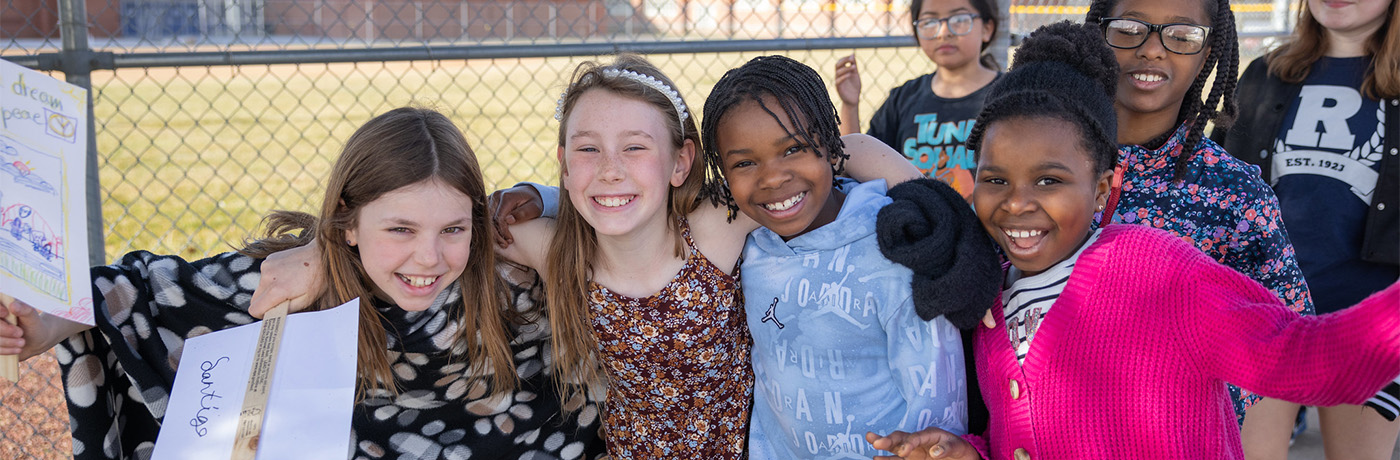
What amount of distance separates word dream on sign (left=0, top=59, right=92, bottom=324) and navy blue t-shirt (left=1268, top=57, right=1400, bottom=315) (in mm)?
3145

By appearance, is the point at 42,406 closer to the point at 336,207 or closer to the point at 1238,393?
the point at 336,207

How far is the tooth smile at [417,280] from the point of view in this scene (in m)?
2.18

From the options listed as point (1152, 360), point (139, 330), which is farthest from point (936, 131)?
point (139, 330)

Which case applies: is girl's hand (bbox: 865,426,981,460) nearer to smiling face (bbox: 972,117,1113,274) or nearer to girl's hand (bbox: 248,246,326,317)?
smiling face (bbox: 972,117,1113,274)

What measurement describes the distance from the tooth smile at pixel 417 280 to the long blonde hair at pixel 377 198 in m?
0.12

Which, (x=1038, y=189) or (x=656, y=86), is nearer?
(x=1038, y=189)

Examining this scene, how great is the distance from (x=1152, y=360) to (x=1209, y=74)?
967 millimetres

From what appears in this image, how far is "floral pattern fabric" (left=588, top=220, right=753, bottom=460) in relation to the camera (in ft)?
7.61

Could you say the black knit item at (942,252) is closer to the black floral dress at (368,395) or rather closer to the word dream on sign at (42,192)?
Result: the black floral dress at (368,395)

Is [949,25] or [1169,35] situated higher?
[1169,35]

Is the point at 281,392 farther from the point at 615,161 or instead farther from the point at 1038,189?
the point at 1038,189

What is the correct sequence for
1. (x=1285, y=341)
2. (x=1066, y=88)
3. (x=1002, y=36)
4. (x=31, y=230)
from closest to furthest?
(x=1285, y=341)
(x=31, y=230)
(x=1066, y=88)
(x=1002, y=36)

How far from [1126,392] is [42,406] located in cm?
369

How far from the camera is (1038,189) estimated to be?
1.83 metres
